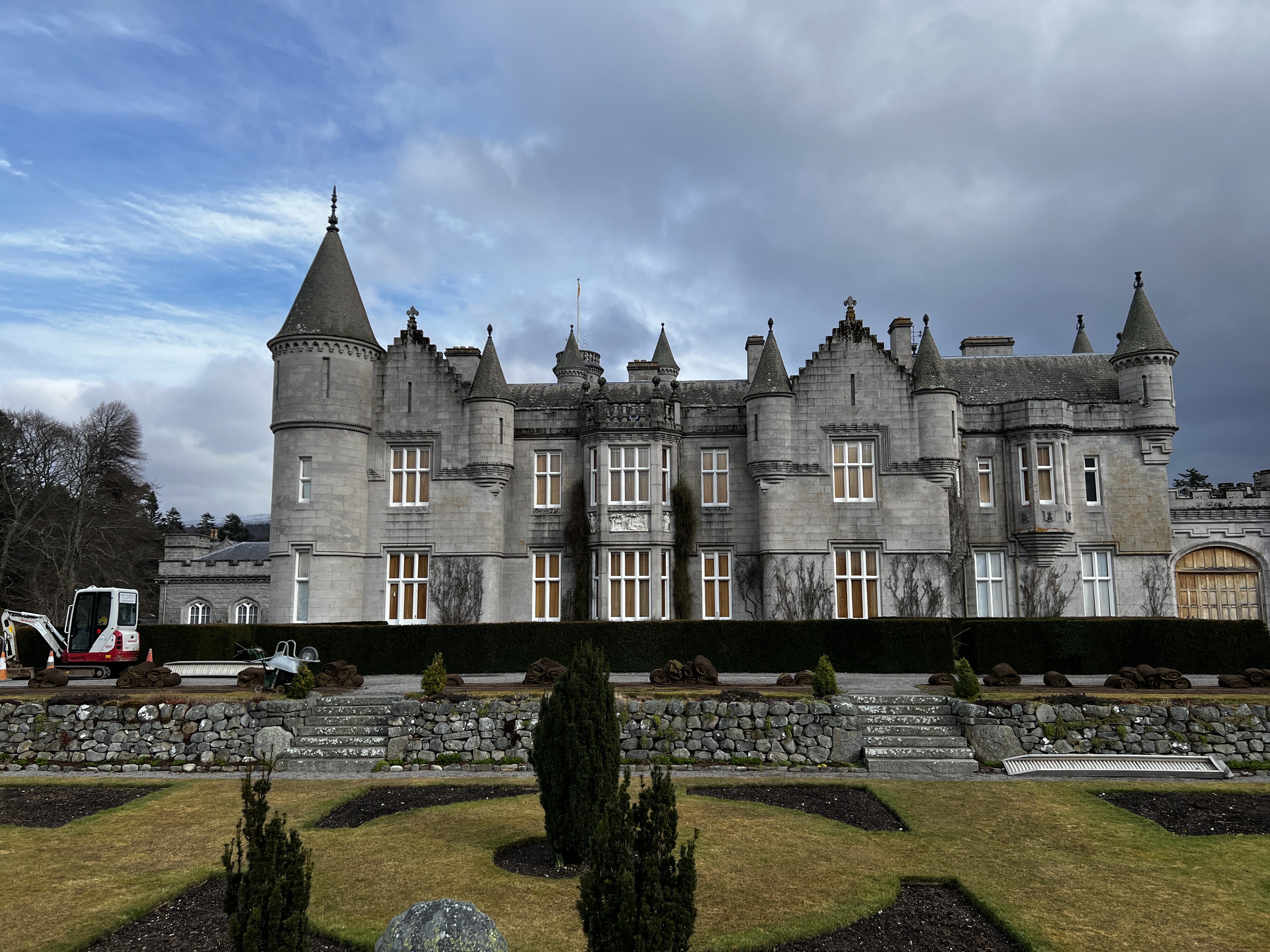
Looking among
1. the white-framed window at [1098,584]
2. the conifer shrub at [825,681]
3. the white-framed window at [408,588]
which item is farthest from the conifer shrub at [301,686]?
the white-framed window at [1098,584]

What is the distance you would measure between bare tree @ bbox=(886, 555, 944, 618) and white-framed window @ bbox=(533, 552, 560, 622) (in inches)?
490

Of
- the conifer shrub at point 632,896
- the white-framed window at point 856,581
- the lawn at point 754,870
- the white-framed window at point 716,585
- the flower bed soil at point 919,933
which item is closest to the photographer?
the conifer shrub at point 632,896

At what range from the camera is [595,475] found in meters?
32.4

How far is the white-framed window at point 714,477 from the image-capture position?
33250 mm

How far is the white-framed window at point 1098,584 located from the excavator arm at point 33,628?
115 feet

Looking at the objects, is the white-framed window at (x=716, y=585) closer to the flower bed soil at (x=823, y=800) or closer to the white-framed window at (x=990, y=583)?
the white-framed window at (x=990, y=583)

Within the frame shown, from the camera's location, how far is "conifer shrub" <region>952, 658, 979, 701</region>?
16.5 m

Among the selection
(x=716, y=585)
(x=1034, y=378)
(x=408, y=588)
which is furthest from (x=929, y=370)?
(x=408, y=588)

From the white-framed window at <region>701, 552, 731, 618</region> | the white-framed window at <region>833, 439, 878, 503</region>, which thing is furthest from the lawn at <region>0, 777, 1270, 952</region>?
the white-framed window at <region>833, 439, 878, 503</region>

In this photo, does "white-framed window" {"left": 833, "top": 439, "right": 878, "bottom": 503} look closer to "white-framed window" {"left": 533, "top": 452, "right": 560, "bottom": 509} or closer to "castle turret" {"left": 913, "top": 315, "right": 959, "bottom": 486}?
"castle turret" {"left": 913, "top": 315, "right": 959, "bottom": 486}

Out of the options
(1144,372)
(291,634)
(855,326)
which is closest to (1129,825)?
(291,634)

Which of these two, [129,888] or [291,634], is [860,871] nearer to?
[129,888]

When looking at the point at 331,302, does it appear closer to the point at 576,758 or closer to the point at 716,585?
the point at 716,585

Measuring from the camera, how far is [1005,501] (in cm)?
3325
